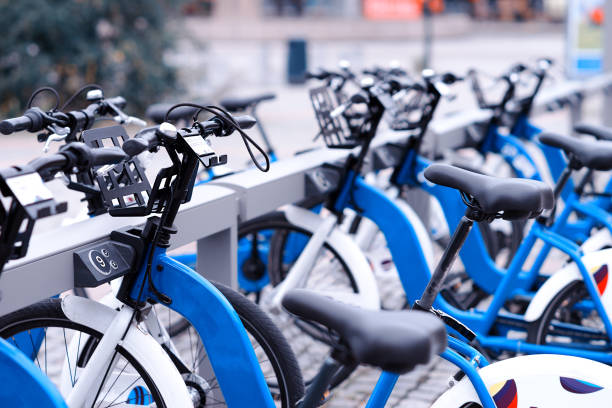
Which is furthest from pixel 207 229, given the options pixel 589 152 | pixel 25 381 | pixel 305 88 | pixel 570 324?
pixel 305 88

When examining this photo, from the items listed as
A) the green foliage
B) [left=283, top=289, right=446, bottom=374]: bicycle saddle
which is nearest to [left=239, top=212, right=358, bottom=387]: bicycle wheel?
[left=283, top=289, right=446, bottom=374]: bicycle saddle

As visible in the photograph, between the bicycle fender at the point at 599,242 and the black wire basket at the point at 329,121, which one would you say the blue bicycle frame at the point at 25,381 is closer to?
the black wire basket at the point at 329,121

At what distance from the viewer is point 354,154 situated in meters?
3.77

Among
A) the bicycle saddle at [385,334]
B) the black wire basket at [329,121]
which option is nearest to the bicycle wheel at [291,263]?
the black wire basket at [329,121]

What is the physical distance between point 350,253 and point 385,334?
2075 mm

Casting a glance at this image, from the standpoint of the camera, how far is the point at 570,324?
361 centimetres

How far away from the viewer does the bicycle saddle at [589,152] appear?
3.22m

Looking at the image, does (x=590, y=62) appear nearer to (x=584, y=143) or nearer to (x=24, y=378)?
(x=584, y=143)

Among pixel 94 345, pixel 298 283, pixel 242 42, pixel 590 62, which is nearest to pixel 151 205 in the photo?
pixel 94 345

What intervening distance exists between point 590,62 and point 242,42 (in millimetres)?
25126

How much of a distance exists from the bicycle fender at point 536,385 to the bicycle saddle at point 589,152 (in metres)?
1.16

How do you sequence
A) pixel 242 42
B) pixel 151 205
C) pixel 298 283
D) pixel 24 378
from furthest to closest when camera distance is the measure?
1. pixel 242 42
2. pixel 298 283
3. pixel 151 205
4. pixel 24 378

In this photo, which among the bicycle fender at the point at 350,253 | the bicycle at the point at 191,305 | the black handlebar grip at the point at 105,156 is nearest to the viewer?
the black handlebar grip at the point at 105,156

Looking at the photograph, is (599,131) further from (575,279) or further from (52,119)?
(52,119)
